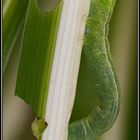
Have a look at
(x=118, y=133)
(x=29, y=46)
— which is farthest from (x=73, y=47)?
(x=118, y=133)

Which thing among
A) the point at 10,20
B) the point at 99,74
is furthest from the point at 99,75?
the point at 10,20

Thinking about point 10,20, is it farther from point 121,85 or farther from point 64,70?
point 121,85

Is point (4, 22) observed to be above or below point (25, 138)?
above

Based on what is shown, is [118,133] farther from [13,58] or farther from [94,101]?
[13,58]

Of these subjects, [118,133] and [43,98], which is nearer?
[43,98]
